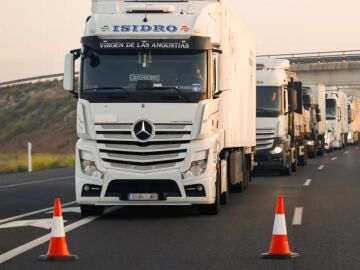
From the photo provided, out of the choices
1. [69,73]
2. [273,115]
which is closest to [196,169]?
[69,73]

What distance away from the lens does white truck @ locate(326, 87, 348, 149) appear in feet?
180

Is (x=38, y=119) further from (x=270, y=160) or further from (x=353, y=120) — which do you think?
(x=270, y=160)

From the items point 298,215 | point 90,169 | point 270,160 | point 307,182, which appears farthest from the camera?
point 270,160

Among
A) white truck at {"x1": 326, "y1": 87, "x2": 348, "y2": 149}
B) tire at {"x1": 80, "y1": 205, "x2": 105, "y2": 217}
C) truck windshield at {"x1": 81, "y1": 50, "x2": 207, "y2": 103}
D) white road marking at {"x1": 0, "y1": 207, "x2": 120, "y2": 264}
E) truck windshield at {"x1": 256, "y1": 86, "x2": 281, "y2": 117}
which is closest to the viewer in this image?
white road marking at {"x1": 0, "y1": 207, "x2": 120, "y2": 264}

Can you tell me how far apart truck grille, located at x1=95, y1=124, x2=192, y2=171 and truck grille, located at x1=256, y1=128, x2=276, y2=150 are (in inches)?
512

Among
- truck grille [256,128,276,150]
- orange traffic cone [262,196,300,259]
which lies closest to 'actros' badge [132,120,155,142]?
orange traffic cone [262,196,300,259]

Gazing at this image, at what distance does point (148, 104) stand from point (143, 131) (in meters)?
0.43

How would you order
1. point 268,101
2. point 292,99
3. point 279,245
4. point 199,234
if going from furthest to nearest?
point 292,99
point 268,101
point 199,234
point 279,245

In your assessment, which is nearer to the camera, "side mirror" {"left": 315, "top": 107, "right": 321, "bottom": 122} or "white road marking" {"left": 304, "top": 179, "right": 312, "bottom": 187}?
"white road marking" {"left": 304, "top": 179, "right": 312, "bottom": 187}

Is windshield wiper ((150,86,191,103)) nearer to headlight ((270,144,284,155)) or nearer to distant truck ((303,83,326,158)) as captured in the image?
headlight ((270,144,284,155))

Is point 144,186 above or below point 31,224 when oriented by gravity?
above

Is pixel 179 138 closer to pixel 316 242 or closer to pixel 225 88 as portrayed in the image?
pixel 225 88

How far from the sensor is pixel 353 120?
6894 centimetres

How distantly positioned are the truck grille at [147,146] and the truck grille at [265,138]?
13.0 m
